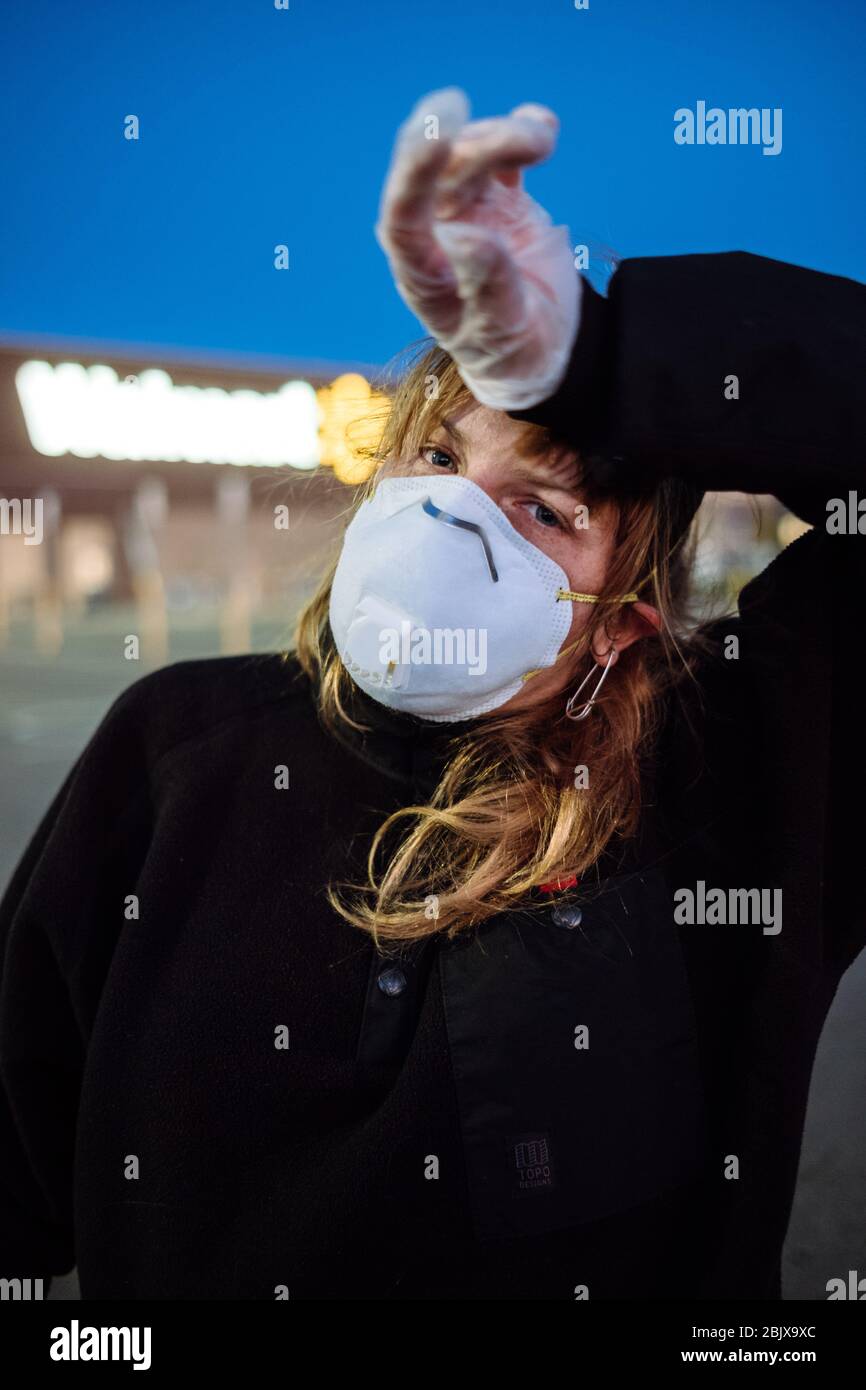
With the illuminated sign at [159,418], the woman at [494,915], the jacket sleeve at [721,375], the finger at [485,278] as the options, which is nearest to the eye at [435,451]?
the woman at [494,915]

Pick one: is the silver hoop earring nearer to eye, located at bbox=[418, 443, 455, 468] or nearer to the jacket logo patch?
eye, located at bbox=[418, 443, 455, 468]

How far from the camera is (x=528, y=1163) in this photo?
1.06 m

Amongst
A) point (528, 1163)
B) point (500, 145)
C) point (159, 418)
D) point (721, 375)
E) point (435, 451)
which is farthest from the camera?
point (159, 418)

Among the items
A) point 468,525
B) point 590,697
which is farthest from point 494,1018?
point 468,525

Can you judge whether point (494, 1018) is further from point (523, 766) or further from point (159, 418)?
point (159, 418)

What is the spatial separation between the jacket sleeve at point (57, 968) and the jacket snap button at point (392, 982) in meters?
0.39

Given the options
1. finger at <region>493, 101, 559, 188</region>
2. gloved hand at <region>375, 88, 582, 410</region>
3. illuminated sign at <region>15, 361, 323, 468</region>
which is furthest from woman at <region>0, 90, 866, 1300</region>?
illuminated sign at <region>15, 361, 323, 468</region>

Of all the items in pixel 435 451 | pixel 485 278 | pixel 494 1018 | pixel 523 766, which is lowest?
pixel 494 1018

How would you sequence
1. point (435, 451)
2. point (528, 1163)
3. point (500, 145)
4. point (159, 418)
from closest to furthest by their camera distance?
point (500, 145) < point (528, 1163) < point (435, 451) < point (159, 418)

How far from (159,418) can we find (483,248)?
8423 millimetres

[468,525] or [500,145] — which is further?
[468,525]

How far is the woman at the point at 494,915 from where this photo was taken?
3.49ft

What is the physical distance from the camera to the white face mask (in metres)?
1.11

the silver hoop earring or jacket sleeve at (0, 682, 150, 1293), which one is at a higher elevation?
the silver hoop earring
